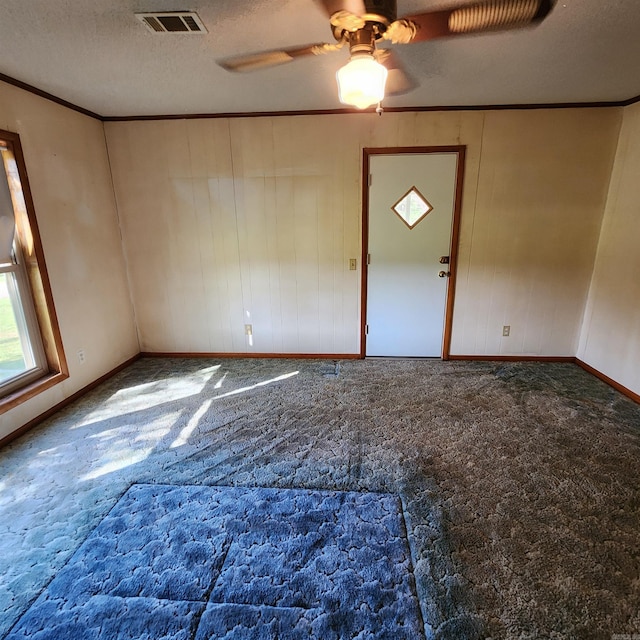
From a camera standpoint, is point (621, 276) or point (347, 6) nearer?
point (347, 6)

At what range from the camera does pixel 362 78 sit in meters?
1.42

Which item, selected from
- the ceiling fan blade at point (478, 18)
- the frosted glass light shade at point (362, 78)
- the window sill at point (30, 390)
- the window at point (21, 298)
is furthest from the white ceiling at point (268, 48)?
the window sill at point (30, 390)

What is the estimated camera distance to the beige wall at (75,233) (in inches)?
105

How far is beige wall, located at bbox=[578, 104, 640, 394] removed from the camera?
2988 millimetres

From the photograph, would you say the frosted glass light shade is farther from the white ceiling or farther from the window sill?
the window sill

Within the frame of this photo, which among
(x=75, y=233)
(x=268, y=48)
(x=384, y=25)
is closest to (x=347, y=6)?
Result: (x=384, y=25)

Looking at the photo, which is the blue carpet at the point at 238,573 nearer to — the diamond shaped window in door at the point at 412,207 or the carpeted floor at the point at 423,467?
the carpeted floor at the point at 423,467

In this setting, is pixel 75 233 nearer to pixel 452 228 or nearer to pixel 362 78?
pixel 362 78

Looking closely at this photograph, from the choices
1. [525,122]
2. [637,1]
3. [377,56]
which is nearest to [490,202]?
[525,122]

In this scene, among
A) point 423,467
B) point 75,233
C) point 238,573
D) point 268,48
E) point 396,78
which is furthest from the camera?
point 75,233

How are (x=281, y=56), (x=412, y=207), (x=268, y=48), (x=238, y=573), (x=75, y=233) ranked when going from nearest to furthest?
(x=238, y=573) < (x=281, y=56) < (x=268, y=48) < (x=75, y=233) < (x=412, y=207)

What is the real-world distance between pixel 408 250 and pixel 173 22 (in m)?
2.51

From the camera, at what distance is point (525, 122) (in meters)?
3.24

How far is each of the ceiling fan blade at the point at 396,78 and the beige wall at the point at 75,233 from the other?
101 inches
